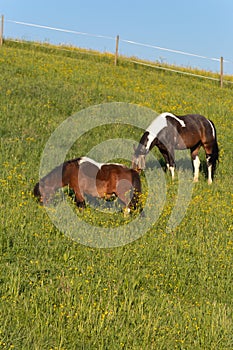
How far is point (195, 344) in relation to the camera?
5.08 m

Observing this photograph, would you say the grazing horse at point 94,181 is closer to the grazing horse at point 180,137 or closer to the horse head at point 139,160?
the horse head at point 139,160

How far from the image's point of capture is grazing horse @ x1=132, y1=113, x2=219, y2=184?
1213cm

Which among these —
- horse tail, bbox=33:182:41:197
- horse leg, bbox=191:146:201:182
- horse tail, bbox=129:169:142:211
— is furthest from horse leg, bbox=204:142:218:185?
horse tail, bbox=33:182:41:197

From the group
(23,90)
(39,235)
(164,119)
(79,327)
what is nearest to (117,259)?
(39,235)

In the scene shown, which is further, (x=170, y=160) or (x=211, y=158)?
(x=211, y=158)

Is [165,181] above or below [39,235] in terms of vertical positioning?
above

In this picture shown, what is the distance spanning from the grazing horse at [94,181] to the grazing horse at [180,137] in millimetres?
2561

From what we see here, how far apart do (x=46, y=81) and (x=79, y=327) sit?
17.4 m

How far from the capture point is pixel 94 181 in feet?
29.2

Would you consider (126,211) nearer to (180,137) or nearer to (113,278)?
(113,278)

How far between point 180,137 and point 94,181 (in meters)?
4.53

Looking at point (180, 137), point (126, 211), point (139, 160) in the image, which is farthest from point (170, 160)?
point (126, 211)

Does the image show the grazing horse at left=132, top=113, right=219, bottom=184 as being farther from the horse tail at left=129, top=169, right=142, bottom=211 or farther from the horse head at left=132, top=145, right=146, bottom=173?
the horse tail at left=129, top=169, right=142, bottom=211

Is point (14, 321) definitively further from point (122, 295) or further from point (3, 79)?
point (3, 79)
